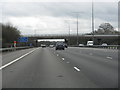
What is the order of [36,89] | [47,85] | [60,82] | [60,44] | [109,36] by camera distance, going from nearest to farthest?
[36,89] → [47,85] → [60,82] → [60,44] → [109,36]

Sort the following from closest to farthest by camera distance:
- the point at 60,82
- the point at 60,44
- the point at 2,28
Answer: the point at 60,82, the point at 60,44, the point at 2,28

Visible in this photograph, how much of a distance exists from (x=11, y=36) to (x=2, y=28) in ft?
16.8

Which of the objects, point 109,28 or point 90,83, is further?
point 109,28

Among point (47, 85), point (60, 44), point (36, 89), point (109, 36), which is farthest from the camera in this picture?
point (109, 36)

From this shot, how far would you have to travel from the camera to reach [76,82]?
10.7 metres

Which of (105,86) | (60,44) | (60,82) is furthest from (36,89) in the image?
(60,44)

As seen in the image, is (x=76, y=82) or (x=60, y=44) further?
(x=60, y=44)

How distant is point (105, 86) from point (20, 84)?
3.39 metres

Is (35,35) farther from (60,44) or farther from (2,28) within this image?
(60,44)

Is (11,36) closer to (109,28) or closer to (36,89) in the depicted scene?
(36,89)

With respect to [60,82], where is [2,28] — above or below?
above

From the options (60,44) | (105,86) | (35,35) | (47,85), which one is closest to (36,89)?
(47,85)

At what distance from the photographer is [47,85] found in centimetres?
1005

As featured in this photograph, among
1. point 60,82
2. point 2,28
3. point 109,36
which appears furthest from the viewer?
point 109,36
